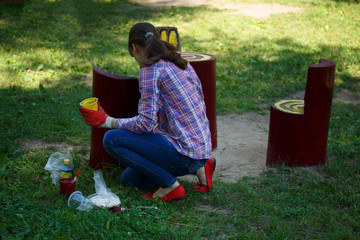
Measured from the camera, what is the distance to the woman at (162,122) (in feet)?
9.95

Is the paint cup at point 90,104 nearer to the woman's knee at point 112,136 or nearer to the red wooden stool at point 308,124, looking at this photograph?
the woman's knee at point 112,136

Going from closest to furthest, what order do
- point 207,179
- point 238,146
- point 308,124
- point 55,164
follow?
point 207,179 → point 55,164 → point 308,124 → point 238,146

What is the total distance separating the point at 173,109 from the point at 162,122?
17 centimetres

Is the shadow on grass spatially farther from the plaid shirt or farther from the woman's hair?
the woman's hair

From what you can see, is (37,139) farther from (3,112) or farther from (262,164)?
(262,164)

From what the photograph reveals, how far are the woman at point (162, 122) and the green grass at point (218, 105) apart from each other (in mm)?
276

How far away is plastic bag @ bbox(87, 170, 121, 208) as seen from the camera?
3012mm

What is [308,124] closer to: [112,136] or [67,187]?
[112,136]

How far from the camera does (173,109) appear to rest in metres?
3.11

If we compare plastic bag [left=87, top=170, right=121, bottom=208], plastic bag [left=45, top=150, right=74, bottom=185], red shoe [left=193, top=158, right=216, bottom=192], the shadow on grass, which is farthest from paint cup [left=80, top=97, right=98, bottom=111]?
the shadow on grass

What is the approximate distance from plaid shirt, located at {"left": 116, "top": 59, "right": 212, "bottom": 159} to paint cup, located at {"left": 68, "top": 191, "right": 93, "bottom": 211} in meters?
0.57

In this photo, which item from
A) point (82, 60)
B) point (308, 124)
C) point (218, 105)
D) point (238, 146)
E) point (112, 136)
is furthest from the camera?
point (82, 60)

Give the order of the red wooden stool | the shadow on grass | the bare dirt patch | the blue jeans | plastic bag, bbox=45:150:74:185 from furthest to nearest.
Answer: the shadow on grass < the bare dirt patch < the red wooden stool < plastic bag, bbox=45:150:74:185 < the blue jeans

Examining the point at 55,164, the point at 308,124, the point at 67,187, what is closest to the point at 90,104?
the point at 67,187
